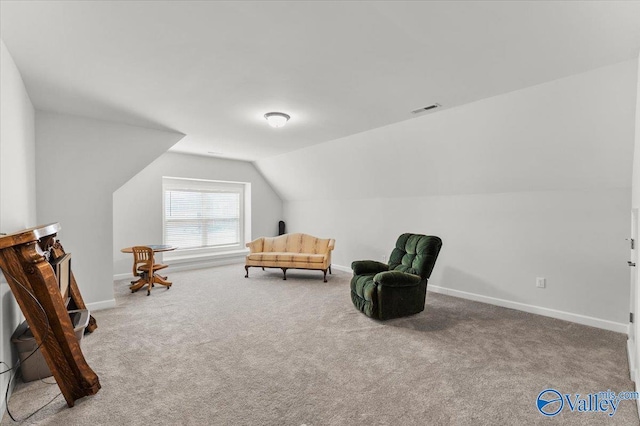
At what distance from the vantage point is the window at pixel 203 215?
21.9 feet

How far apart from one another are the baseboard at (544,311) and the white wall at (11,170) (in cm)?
481

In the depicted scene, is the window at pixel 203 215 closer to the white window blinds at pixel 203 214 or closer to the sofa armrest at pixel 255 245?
the white window blinds at pixel 203 214

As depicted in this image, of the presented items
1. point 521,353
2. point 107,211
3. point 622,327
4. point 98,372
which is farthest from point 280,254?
point 622,327

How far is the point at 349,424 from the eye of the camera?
1.84 metres

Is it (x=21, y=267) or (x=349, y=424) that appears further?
(x=21, y=267)

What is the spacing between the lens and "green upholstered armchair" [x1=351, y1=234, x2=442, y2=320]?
352 centimetres

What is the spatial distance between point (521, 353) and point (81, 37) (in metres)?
4.24

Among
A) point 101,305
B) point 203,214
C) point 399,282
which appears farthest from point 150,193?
point 399,282

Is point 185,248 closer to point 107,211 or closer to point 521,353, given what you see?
point 107,211

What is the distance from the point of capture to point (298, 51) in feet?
7.70

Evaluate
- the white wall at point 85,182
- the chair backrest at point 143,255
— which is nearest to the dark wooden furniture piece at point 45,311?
the white wall at point 85,182

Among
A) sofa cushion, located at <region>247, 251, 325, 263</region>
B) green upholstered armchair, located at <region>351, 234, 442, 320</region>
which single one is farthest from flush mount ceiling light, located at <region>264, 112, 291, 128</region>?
sofa cushion, located at <region>247, 251, 325, 263</region>

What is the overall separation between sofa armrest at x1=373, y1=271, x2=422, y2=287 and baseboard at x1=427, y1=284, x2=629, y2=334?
1383 millimetres

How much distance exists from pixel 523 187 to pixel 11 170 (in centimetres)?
519
